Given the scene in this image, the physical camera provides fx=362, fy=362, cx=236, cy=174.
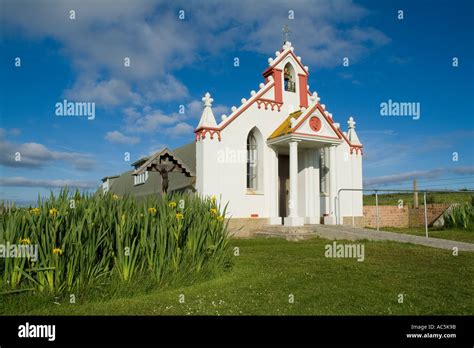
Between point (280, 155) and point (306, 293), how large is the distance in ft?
42.6

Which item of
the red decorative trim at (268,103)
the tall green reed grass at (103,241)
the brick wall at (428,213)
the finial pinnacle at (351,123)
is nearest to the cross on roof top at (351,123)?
the finial pinnacle at (351,123)

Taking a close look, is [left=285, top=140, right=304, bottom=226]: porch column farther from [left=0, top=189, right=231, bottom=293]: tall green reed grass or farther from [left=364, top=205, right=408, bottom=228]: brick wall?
[left=0, top=189, right=231, bottom=293]: tall green reed grass

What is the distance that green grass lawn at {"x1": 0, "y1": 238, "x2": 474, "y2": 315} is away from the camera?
5031 mm

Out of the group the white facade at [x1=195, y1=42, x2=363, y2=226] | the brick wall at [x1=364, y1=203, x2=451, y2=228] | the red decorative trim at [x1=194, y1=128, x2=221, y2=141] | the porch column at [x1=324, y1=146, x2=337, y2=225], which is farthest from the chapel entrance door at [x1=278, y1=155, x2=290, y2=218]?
the brick wall at [x1=364, y1=203, x2=451, y2=228]

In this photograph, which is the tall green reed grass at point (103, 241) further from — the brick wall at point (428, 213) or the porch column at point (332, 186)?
the brick wall at point (428, 213)

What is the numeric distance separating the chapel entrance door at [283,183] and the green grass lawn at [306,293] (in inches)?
379

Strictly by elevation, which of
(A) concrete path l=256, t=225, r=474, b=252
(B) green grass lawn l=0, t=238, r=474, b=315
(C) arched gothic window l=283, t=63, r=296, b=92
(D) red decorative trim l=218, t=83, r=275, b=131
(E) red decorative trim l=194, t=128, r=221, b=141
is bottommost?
(B) green grass lawn l=0, t=238, r=474, b=315

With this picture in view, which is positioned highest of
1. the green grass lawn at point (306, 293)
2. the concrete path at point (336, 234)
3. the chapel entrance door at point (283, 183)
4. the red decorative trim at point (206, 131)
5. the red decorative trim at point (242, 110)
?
the red decorative trim at point (242, 110)

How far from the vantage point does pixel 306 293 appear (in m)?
5.89

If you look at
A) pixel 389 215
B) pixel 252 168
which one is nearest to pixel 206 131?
pixel 252 168

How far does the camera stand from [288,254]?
1029 cm

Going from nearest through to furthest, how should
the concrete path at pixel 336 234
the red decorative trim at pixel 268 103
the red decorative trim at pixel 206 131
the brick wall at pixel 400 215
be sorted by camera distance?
the concrete path at pixel 336 234 → the red decorative trim at pixel 206 131 → the red decorative trim at pixel 268 103 → the brick wall at pixel 400 215

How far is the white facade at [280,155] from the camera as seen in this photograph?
15648mm
